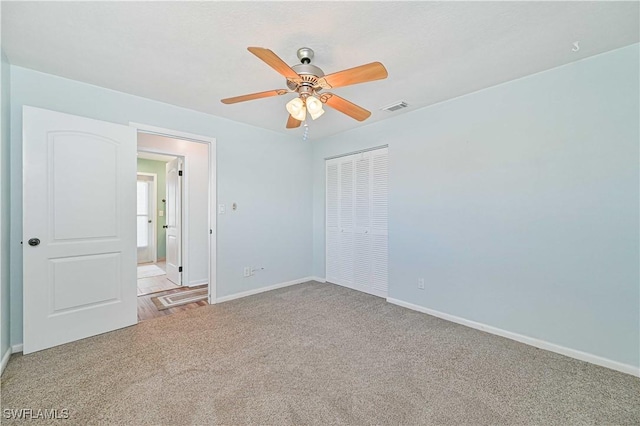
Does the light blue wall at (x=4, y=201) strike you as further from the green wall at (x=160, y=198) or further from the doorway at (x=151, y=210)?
the green wall at (x=160, y=198)

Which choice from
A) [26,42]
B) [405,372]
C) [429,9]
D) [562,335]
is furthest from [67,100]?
[562,335]

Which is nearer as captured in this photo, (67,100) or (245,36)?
(245,36)

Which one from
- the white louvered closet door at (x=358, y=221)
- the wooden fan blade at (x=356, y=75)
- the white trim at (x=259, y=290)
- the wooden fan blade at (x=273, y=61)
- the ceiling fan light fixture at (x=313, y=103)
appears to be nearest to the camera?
the wooden fan blade at (x=273, y=61)

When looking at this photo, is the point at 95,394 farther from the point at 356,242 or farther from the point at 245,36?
the point at 356,242

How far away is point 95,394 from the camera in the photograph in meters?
1.77

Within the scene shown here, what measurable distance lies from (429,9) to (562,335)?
2689mm

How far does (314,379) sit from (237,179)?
105 inches

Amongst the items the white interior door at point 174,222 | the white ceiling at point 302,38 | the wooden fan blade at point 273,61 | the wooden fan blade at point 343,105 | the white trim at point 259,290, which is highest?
the white ceiling at point 302,38

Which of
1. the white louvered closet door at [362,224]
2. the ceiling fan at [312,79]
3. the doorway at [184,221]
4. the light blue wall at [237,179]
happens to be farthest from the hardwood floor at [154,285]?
the ceiling fan at [312,79]

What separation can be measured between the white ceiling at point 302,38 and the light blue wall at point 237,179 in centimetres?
21

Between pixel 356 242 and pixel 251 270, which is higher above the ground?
pixel 356 242

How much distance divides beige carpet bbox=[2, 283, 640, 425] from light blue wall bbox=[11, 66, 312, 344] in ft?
2.87

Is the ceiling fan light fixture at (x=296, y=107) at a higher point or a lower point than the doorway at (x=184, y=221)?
higher

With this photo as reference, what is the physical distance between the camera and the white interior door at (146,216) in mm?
6445
